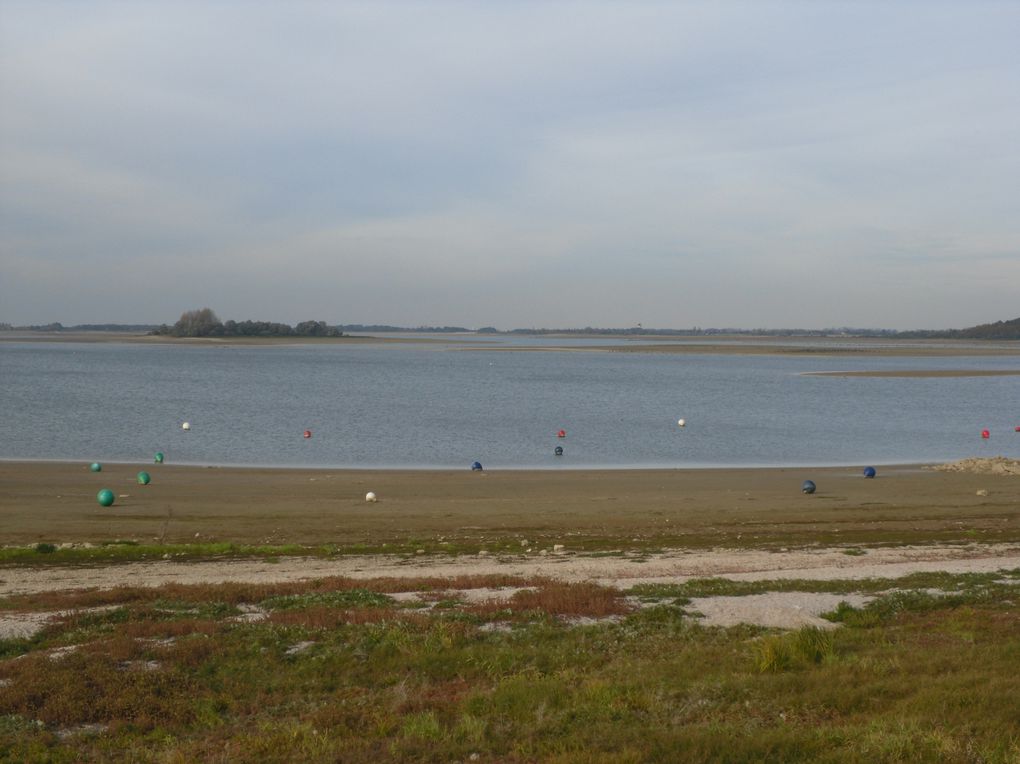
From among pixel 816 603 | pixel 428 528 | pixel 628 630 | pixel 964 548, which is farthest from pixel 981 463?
pixel 628 630

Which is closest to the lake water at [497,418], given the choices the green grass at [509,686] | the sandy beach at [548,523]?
the sandy beach at [548,523]

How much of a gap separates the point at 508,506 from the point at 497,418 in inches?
1235

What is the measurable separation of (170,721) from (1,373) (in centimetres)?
10105

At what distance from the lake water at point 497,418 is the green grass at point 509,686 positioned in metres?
29.0

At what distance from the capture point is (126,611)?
12.3 meters

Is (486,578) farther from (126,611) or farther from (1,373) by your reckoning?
(1,373)

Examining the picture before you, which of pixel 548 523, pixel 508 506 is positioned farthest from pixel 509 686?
pixel 508 506

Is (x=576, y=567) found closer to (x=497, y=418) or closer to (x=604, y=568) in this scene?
(x=604, y=568)

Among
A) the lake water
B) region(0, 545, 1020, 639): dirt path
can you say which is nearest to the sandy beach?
region(0, 545, 1020, 639): dirt path

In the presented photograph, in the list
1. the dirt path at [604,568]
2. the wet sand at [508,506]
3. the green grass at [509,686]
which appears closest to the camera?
the green grass at [509,686]

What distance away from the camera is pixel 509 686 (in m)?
9.16

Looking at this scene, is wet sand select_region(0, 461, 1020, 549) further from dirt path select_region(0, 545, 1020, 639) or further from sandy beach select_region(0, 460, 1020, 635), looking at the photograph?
dirt path select_region(0, 545, 1020, 639)

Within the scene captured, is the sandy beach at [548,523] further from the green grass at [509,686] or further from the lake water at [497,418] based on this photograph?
the lake water at [497,418]

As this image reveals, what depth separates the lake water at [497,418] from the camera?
43875 millimetres
